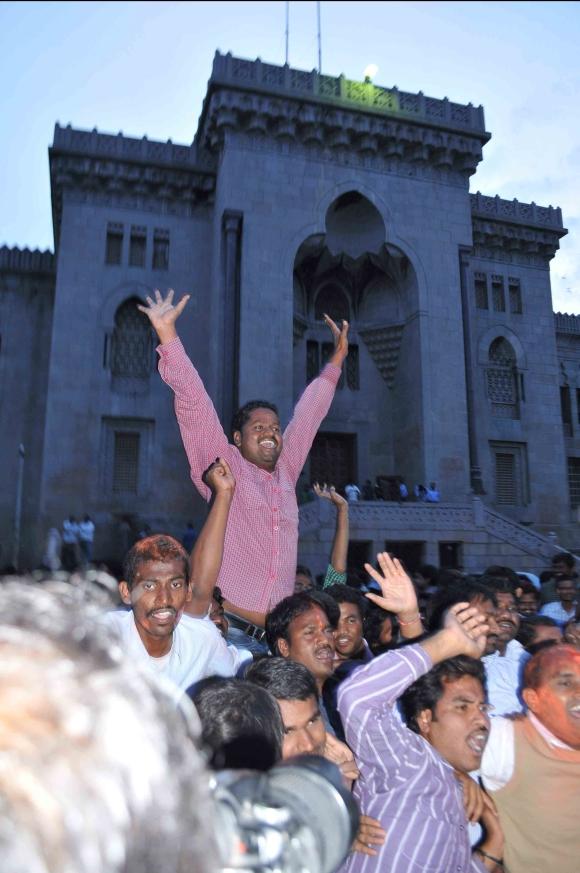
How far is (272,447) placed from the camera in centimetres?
354

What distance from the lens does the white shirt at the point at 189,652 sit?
2.63m

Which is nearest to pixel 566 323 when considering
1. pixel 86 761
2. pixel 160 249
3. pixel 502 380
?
pixel 502 380

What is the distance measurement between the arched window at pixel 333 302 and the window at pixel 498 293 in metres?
5.07

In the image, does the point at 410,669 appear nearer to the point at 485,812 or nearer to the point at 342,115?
the point at 485,812

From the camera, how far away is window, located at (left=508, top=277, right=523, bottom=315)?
75.3 feet

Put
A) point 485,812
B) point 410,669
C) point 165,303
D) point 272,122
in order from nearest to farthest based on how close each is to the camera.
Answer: point 410,669 < point 485,812 < point 165,303 < point 272,122

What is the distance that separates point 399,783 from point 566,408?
983 inches

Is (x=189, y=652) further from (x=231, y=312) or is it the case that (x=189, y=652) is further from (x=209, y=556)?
(x=231, y=312)

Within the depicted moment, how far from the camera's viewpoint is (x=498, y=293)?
22891mm

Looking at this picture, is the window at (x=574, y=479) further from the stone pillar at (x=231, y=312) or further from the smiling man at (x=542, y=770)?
the smiling man at (x=542, y=770)

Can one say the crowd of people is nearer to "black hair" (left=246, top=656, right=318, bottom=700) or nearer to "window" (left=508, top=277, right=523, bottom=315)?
"black hair" (left=246, top=656, right=318, bottom=700)

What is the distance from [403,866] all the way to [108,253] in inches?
768

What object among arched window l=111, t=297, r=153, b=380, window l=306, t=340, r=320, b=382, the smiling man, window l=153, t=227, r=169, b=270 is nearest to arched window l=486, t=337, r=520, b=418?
window l=306, t=340, r=320, b=382

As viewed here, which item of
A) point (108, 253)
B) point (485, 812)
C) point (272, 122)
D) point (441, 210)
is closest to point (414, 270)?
point (441, 210)
